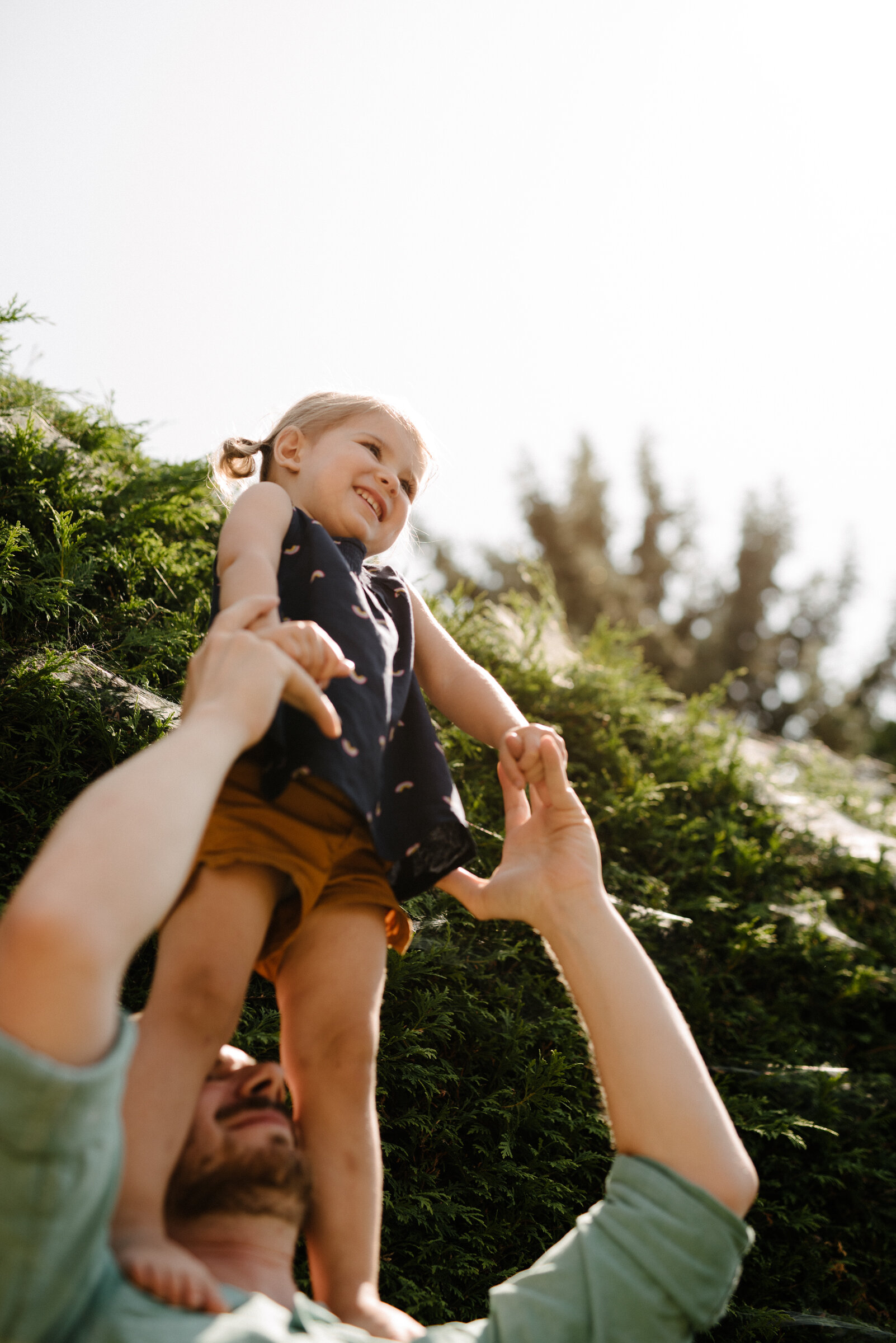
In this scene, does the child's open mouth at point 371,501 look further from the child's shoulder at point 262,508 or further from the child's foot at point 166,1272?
the child's foot at point 166,1272

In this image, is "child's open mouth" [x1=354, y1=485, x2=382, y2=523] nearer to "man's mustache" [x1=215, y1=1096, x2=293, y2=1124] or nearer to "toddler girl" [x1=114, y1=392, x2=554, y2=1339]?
"toddler girl" [x1=114, y1=392, x2=554, y2=1339]

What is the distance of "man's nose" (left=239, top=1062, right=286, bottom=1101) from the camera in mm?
1384

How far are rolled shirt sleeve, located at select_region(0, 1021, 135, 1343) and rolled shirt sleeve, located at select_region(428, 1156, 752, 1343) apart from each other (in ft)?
1.84

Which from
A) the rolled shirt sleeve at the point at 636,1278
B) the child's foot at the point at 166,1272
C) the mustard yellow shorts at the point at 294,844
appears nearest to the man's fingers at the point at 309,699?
the mustard yellow shorts at the point at 294,844

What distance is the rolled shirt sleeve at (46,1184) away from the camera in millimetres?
947

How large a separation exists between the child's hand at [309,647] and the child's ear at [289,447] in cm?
89

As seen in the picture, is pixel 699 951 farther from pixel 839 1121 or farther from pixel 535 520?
pixel 535 520

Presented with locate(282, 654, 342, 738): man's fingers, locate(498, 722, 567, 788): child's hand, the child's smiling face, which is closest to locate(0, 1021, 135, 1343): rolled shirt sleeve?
locate(282, 654, 342, 738): man's fingers

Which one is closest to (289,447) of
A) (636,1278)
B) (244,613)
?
(244,613)

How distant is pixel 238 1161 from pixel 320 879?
0.45 m

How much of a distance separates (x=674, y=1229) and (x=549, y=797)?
79 centimetres

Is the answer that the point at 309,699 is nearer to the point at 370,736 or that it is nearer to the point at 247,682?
the point at 247,682

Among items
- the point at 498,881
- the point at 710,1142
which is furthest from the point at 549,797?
the point at 710,1142

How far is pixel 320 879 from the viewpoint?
61.4 inches
